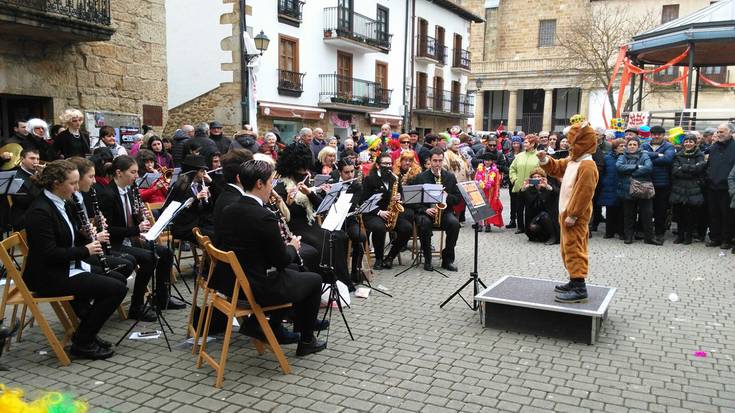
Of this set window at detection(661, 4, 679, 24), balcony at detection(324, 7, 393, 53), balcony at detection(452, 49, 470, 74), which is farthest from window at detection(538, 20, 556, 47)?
balcony at detection(324, 7, 393, 53)

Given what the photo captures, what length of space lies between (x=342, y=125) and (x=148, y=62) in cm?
1328

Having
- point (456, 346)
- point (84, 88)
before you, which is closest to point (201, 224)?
point (456, 346)

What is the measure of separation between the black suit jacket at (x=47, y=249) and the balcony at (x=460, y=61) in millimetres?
31986

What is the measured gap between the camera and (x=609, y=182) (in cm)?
1015

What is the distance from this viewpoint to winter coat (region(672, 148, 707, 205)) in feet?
31.4

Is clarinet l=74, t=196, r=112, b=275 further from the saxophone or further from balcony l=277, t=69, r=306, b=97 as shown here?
balcony l=277, t=69, r=306, b=97

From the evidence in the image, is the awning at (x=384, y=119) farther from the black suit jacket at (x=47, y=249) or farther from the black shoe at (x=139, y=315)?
the black suit jacket at (x=47, y=249)

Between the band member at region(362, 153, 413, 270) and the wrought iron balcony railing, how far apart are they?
15.6m

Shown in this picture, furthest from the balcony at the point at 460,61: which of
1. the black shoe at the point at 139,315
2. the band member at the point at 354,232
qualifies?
the black shoe at the point at 139,315

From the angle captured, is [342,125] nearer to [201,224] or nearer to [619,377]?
[201,224]

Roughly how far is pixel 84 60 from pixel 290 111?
421 inches

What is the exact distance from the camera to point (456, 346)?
196 inches

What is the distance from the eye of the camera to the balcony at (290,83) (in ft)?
67.6

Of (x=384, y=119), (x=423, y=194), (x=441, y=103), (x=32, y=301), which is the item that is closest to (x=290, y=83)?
(x=384, y=119)
